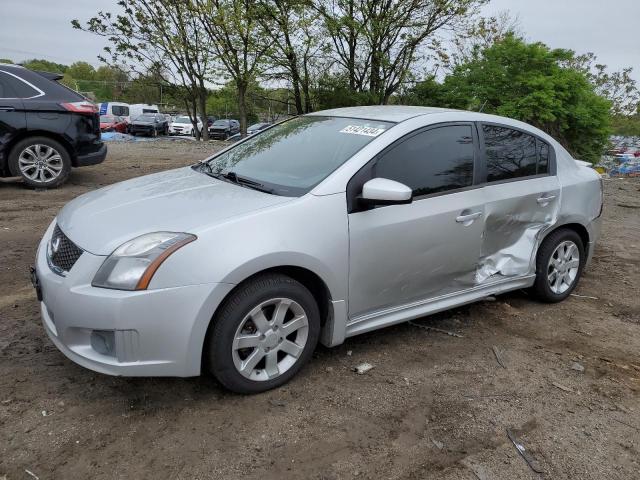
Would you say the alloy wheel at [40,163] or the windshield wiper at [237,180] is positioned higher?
the windshield wiper at [237,180]

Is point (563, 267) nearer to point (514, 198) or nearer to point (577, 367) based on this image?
point (514, 198)

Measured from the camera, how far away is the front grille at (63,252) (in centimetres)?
272

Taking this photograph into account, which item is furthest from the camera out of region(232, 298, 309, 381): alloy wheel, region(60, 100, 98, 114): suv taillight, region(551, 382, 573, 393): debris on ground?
region(60, 100, 98, 114): suv taillight

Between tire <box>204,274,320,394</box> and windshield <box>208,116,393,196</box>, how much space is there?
0.60m

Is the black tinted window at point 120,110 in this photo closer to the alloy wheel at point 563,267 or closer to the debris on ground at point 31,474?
the alloy wheel at point 563,267

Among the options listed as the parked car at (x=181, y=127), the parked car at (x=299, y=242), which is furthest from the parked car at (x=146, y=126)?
the parked car at (x=299, y=242)

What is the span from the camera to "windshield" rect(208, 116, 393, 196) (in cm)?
325

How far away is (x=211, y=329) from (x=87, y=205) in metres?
1.18

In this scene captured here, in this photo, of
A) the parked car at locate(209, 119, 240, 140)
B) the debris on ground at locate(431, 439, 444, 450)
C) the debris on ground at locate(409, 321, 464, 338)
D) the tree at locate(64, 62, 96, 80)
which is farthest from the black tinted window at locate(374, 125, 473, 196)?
the tree at locate(64, 62, 96, 80)

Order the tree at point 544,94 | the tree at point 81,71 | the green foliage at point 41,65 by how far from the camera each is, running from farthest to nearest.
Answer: the tree at point 81,71 < the green foliage at point 41,65 < the tree at point 544,94

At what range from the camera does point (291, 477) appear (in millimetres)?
2344

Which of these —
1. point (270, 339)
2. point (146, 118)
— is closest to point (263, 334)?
point (270, 339)

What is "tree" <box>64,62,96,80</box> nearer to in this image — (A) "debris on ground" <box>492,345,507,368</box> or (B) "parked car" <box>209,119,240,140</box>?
(B) "parked car" <box>209,119,240,140</box>

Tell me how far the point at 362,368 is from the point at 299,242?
97cm
